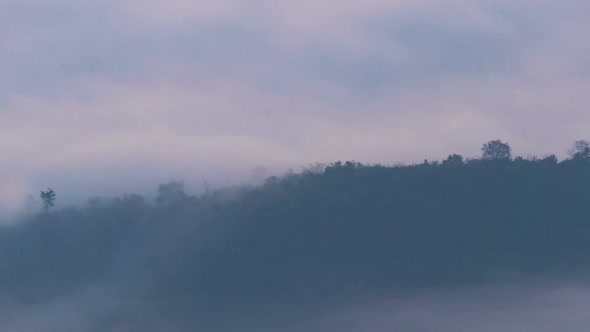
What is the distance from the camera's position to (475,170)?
11394 cm

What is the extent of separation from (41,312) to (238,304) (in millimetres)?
22215

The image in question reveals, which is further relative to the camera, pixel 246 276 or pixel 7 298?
pixel 7 298

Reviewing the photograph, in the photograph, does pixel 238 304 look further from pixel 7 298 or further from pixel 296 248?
pixel 7 298

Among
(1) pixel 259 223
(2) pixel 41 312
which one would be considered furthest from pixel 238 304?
(2) pixel 41 312

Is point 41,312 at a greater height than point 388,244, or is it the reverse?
point 388,244

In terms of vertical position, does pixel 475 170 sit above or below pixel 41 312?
above

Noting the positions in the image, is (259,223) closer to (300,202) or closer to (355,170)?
(300,202)


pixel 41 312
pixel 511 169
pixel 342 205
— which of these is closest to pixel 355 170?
pixel 342 205

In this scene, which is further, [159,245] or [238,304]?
[159,245]

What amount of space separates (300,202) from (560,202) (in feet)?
85.9

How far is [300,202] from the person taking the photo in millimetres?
112375

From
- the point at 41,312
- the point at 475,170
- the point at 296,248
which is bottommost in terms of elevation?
the point at 41,312

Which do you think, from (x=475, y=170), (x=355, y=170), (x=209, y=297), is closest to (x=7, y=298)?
(x=209, y=297)

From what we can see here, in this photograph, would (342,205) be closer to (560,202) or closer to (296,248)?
(296,248)
